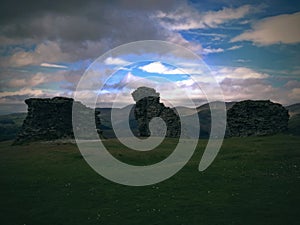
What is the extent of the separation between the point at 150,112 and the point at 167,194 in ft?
188

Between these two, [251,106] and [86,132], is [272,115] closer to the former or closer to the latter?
[251,106]

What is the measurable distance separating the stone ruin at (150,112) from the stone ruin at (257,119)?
13787 millimetres

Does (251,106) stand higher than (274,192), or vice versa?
(251,106)

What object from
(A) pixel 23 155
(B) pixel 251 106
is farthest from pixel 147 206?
(B) pixel 251 106

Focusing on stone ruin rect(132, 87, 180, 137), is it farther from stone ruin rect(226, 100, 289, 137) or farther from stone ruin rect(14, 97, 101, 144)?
stone ruin rect(226, 100, 289, 137)

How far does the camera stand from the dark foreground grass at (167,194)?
22.2m

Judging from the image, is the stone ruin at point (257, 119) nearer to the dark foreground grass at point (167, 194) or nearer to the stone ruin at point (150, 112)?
the stone ruin at point (150, 112)

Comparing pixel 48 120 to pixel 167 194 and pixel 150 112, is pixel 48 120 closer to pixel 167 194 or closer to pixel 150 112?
pixel 150 112

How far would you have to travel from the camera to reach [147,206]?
2481 cm

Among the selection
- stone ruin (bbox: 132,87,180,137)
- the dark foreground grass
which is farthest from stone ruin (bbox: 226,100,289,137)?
the dark foreground grass

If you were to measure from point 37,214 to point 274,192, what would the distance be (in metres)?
18.9

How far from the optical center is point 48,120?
7662 cm

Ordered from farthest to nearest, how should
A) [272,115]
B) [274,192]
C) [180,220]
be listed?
1. [272,115]
2. [274,192]
3. [180,220]

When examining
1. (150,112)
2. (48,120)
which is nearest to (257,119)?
(150,112)
